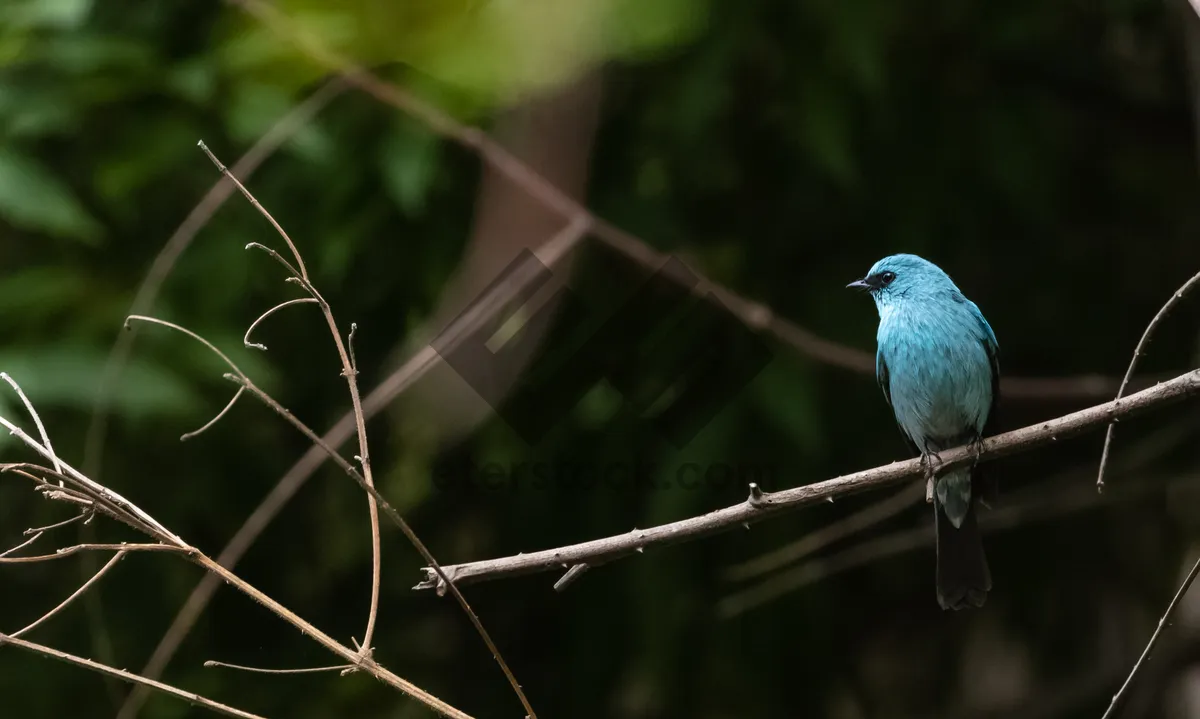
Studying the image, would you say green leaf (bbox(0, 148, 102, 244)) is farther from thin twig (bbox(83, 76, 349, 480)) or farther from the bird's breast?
the bird's breast

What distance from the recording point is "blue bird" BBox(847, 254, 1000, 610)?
2490 mm

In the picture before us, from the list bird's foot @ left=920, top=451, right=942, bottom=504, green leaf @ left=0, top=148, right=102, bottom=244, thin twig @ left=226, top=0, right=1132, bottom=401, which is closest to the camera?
bird's foot @ left=920, top=451, right=942, bottom=504

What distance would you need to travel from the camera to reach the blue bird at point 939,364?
2.49 m

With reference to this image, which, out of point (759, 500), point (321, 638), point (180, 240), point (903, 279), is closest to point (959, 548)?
point (903, 279)

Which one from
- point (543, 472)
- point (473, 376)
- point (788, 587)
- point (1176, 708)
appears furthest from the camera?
point (1176, 708)

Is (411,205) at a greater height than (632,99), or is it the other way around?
(632,99)

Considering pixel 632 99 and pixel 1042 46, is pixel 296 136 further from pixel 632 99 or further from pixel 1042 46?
pixel 1042 46

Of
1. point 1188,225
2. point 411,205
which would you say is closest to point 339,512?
point 411,205

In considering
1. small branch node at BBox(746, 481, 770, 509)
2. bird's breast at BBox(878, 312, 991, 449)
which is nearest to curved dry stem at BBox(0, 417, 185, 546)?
small branch node at BBox(746, 481, 770, 509)

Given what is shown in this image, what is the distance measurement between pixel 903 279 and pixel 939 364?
28 centimetres

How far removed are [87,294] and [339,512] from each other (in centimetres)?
110

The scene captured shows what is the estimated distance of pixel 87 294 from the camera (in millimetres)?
3096

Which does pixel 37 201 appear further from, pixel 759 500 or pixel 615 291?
pixel 759 500

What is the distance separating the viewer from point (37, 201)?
113 inches
